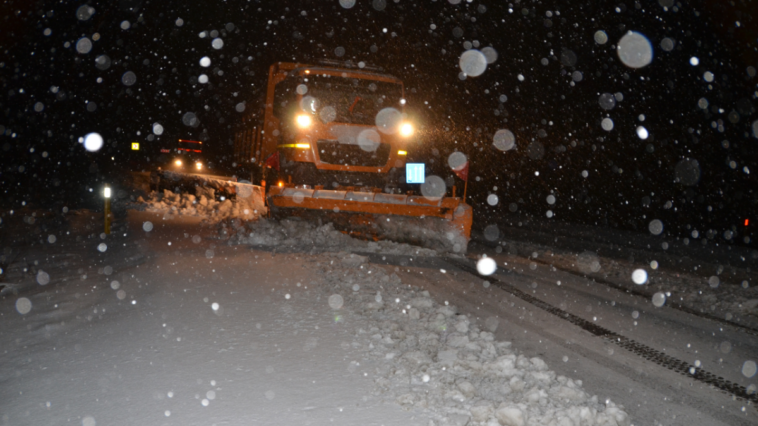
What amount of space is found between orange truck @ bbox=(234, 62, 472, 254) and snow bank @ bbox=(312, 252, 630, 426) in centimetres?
480

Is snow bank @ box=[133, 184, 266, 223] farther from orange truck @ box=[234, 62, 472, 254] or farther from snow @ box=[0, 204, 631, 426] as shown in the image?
snow @ box=[0, 204, 631, 426]

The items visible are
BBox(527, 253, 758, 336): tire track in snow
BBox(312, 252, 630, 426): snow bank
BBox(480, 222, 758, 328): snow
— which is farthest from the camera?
BBox(480, 222, 758, 328): snow

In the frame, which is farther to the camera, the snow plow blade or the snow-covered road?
the snow plow blade

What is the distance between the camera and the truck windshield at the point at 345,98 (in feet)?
35.6

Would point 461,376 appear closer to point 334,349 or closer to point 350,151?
point 334,349

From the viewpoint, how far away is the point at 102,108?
45.8 meters

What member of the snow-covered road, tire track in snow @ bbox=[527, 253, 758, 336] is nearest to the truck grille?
the snow-covered road

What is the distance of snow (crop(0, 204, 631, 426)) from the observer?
3262mm

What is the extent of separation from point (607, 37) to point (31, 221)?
17856 millimetres

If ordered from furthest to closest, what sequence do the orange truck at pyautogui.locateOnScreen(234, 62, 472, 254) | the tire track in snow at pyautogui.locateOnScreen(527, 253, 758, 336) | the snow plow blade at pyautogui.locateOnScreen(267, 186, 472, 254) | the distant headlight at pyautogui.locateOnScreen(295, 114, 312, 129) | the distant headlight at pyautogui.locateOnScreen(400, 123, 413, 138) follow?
the distant headlight at pyautogui.locateOnScreen(400, 123, 413, 138) → the distant headlight at pyautogui.locateOnScreen(295, 114, 312, 129) → the orange truck at pyautogui.locateOnScreen(234, 62, 472, 254) → the snow plow blade at pyautogui.locateOnScreen(267, 186, 472, 254) → the tire track in snow at pyautogui.locateOnScreen(527, 253, 758, 336)

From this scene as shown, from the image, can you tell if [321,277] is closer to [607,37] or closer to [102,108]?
[607,37]

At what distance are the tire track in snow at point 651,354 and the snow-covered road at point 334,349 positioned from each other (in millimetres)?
97

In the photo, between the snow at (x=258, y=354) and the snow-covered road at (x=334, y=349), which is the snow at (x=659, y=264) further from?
the snow at (x=258, y=354)

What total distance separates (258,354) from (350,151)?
286 inches
